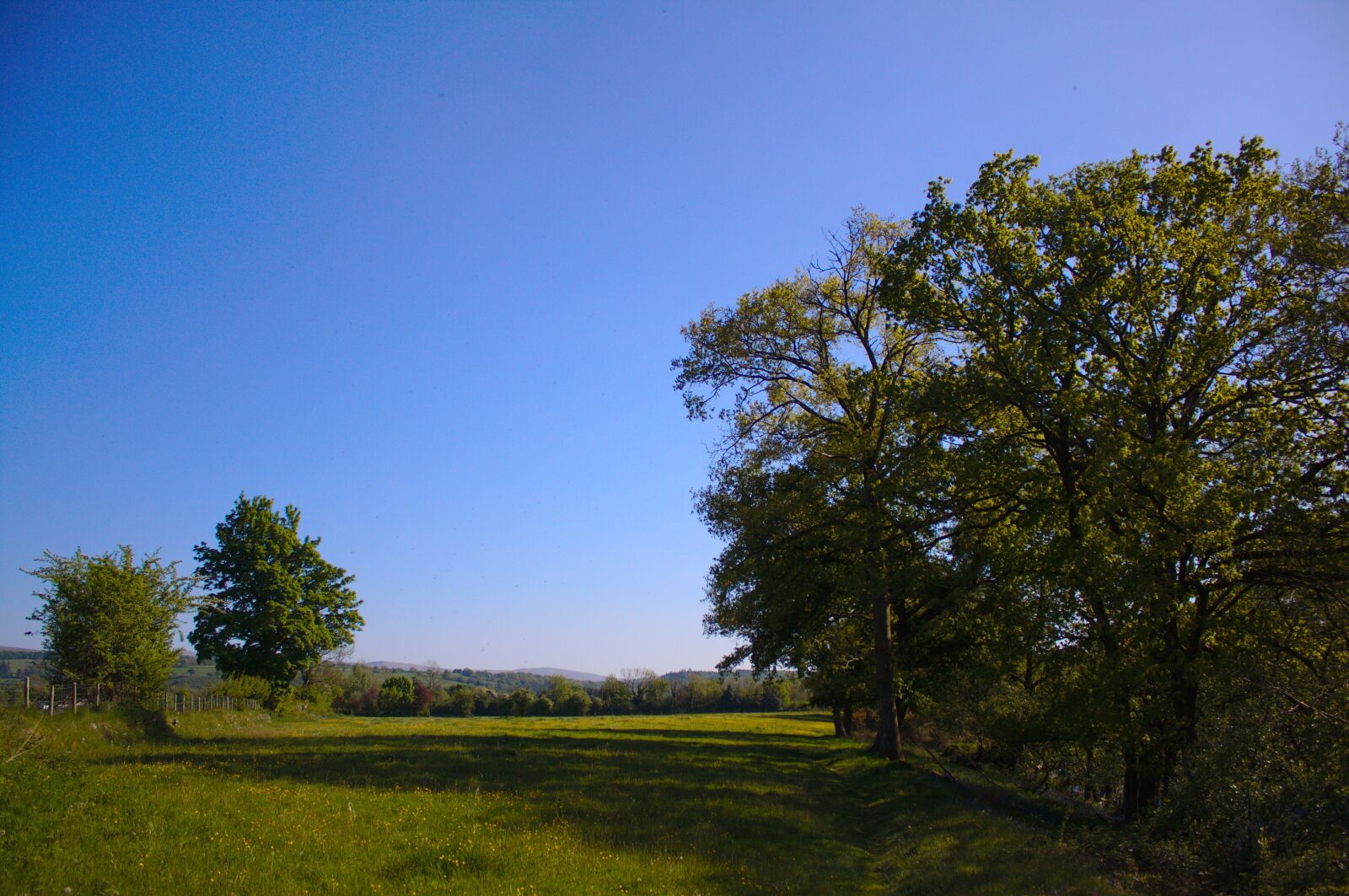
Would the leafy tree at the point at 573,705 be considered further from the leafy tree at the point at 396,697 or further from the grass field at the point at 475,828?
the grass field at the point at 475,828

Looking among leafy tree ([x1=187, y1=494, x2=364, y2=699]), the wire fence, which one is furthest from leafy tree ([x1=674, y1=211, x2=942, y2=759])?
leafy tree ([x1=187, y1=494, x2=364, y2=699])

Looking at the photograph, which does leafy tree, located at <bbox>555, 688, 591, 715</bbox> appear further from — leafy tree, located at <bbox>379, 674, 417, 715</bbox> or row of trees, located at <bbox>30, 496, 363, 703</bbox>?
row of trees, located at <bbox>30, 496, 363, 703</bbox>

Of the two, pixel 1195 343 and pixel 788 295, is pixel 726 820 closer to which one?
pixel 1195 343

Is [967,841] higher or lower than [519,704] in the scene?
higher

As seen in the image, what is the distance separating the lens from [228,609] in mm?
55781

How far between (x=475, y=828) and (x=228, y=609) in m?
52.0

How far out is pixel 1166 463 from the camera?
48.7 feet

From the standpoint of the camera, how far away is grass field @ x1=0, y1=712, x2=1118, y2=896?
10.1 metres

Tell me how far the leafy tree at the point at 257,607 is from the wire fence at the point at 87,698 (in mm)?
14412

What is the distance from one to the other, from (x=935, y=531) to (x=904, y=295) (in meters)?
9.04

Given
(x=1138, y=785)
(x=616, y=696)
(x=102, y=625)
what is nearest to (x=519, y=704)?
(x=616, y=696)

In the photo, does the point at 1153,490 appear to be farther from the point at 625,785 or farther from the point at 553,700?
the point at 553,700

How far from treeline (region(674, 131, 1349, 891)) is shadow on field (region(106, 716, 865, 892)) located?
17.7ft

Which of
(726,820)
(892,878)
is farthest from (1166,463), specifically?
(726,820)
